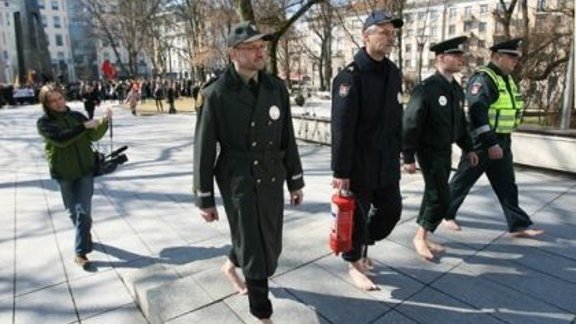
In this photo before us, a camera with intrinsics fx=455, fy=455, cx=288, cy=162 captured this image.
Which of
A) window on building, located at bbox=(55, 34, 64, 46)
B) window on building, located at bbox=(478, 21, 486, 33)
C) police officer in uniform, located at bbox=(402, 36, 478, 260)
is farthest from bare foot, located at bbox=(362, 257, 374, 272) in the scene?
window on building, located at bbox=(55, 34, 64, 46)

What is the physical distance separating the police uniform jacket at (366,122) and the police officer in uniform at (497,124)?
4.22 ft

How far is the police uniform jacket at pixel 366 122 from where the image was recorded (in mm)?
3070

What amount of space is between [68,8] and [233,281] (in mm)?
101274

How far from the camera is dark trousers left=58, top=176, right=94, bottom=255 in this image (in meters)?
4.39


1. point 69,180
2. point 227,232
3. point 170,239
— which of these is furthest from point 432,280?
point 69,180

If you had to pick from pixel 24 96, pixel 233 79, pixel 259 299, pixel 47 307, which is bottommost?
pixel 47 307

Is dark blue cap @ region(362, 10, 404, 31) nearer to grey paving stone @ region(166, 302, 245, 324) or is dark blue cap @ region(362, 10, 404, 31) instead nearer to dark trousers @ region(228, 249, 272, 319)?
dark trousers @ region(228, 249, 272, 319)

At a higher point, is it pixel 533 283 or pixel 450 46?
pixel 450 46

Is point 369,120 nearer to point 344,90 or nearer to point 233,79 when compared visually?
point 344,90

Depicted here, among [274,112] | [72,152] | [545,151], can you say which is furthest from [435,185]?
[545,151]

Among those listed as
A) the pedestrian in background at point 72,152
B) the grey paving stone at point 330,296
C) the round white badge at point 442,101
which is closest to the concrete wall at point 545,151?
the round white badge at point 442,101

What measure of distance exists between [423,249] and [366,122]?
1.46m

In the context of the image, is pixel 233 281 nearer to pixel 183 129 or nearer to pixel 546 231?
pixel 546 231

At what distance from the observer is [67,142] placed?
4176 mm
